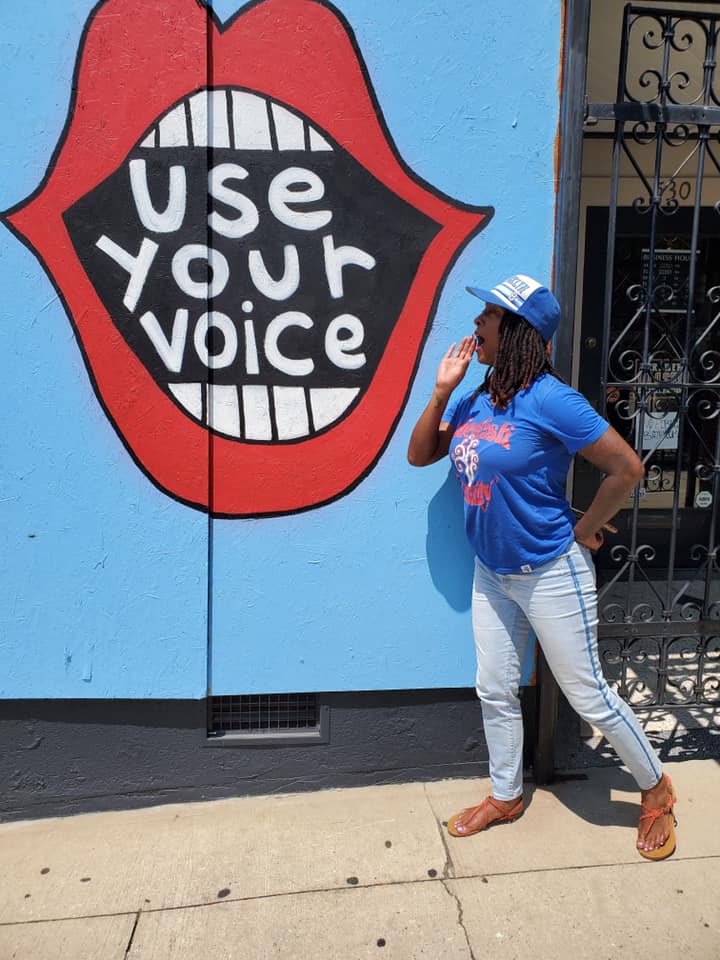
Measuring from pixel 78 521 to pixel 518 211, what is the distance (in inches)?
81.4

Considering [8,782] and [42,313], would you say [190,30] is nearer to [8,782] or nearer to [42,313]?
[42,313]

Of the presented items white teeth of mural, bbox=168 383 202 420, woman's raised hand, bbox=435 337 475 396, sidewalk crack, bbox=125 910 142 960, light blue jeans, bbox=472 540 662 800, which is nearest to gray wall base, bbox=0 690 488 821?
light blue jeans, bbox=472 540 662 800

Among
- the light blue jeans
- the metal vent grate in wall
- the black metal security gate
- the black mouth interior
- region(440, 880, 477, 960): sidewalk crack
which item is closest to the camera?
region(440, 880, 477, 960): sidewalk crack

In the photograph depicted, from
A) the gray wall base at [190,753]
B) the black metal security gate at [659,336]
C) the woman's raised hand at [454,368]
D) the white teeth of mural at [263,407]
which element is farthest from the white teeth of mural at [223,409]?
the black metal security gate at [659,336]

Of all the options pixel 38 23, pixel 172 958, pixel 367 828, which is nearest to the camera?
pixel 172 958

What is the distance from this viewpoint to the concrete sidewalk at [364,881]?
90.7 inches

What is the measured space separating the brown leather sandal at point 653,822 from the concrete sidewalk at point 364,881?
0.04 meters

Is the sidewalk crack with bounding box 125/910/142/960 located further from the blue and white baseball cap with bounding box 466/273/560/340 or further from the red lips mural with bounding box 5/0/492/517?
the blue and white baseball cap with bounding box 466/273/560/340

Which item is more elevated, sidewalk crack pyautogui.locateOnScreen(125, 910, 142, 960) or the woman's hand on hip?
the woman's hand on hip

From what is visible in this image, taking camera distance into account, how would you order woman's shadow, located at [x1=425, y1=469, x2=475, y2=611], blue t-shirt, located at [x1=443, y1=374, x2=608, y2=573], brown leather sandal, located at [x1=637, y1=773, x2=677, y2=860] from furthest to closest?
woman's shadow, located at [x1=425, y1=469, x2=475, y2=611] < brown leather sandal, located at [x1=637, y1=773, x2=677, y2=860] < blue t-shirt, located at [x1=443, y1=374, x2=608, y2=573]

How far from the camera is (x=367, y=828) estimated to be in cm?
286

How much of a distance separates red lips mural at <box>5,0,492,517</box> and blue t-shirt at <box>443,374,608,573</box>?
501 mm

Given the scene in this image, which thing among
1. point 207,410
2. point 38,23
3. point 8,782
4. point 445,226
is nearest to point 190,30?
point 38,23

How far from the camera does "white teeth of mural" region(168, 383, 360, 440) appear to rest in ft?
9.39
